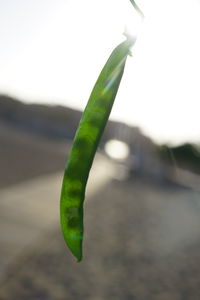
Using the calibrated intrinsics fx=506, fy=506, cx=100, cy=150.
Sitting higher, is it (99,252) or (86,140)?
(86,140)

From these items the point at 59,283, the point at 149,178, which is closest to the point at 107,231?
the point at 59,283

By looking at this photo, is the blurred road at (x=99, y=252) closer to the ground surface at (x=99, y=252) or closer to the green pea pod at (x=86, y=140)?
the ground surface at (x=99, y=252)

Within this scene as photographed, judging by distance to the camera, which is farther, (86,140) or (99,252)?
(99,252)

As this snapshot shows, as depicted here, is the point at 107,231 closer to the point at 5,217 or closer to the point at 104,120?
the point at 5,217

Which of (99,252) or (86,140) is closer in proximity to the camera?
(86,140)

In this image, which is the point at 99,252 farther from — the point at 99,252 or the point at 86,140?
the point at 86,140

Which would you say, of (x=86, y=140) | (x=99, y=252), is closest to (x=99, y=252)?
(x=99, y=252)

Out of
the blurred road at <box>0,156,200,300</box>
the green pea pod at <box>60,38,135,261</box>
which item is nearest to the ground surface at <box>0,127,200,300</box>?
the blurred road at <box>0,156,200,300</box>

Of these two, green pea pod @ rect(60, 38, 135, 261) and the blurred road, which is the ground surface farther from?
green pea pod @ rect(60, 38, 135, 261)
